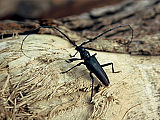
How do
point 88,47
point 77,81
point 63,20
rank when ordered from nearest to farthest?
point 77,81 → point 88,47 → point 63,20

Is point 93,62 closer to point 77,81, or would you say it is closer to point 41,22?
point 77,81

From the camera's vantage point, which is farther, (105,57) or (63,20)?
(63,20)

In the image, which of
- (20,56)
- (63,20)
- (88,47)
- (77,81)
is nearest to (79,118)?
(77,81)

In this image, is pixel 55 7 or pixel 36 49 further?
pixel 55 7

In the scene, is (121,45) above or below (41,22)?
below

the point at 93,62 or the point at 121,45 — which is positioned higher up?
the point at 121,45

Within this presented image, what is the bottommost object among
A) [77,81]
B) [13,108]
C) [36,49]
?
[13,108]

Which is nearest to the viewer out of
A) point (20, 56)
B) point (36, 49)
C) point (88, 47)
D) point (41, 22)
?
point (20, 56)

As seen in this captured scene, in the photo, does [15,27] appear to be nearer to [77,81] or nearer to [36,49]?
[36,49]

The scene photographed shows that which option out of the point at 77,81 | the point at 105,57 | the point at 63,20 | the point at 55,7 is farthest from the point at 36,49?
the point at 55,7
